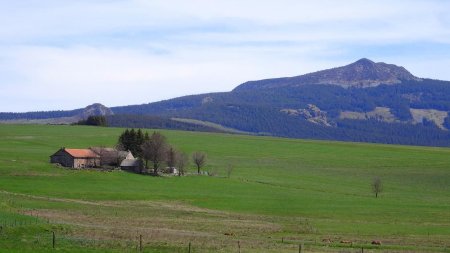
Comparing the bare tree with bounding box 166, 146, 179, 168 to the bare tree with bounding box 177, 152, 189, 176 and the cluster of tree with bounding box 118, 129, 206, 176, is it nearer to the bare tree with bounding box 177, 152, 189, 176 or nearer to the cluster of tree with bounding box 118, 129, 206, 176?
the cluster of tree with bounding box 118, 129, 206, 176

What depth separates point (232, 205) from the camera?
3287 inches

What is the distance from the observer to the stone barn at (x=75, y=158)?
121 meters

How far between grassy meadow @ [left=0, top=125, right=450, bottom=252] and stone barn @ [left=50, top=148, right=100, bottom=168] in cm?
281

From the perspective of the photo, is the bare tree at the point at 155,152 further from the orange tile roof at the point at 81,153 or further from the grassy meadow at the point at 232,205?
the orange tile roof at the point at 81,153

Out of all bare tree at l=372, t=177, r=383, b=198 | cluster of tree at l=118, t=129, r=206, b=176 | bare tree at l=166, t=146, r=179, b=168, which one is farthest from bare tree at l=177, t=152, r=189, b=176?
bare tree at l=372, t=177, r=383, b=198

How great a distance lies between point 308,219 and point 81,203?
25.0 metres

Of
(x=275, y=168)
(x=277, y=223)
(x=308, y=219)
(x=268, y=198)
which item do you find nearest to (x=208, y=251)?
(x=277, y=223)

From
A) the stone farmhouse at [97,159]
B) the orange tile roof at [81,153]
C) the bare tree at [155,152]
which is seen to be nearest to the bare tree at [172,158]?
the bare tree at [155,152]

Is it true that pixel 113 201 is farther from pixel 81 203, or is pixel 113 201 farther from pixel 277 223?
pixel 277 223

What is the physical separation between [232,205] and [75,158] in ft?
153

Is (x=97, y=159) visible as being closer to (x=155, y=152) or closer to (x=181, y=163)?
(x=155, y=152)

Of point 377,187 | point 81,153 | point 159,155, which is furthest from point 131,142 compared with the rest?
point 377,187

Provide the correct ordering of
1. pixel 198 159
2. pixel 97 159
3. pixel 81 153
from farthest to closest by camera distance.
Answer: pixel 198 159
pixel 97 159
pixel 81 153

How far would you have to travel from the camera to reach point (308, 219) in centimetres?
7294
